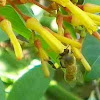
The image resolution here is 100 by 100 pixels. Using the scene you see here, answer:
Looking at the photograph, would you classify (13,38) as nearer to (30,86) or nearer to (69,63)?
(69,63)

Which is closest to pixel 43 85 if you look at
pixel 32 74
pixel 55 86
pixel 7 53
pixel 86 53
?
pixel 32 74

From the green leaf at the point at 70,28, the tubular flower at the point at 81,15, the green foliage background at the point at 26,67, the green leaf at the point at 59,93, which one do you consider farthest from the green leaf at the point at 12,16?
the green leaf at the point at 59,93

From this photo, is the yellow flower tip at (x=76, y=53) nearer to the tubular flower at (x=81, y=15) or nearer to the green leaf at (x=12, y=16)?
the tubular flower at (x=81, y=15)

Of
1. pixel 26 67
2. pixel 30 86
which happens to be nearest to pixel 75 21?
pixel 30 86

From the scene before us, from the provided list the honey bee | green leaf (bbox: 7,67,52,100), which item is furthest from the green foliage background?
the honey bee

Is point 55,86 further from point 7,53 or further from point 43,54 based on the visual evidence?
point 43,54

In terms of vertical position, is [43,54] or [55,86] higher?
[43,54]
